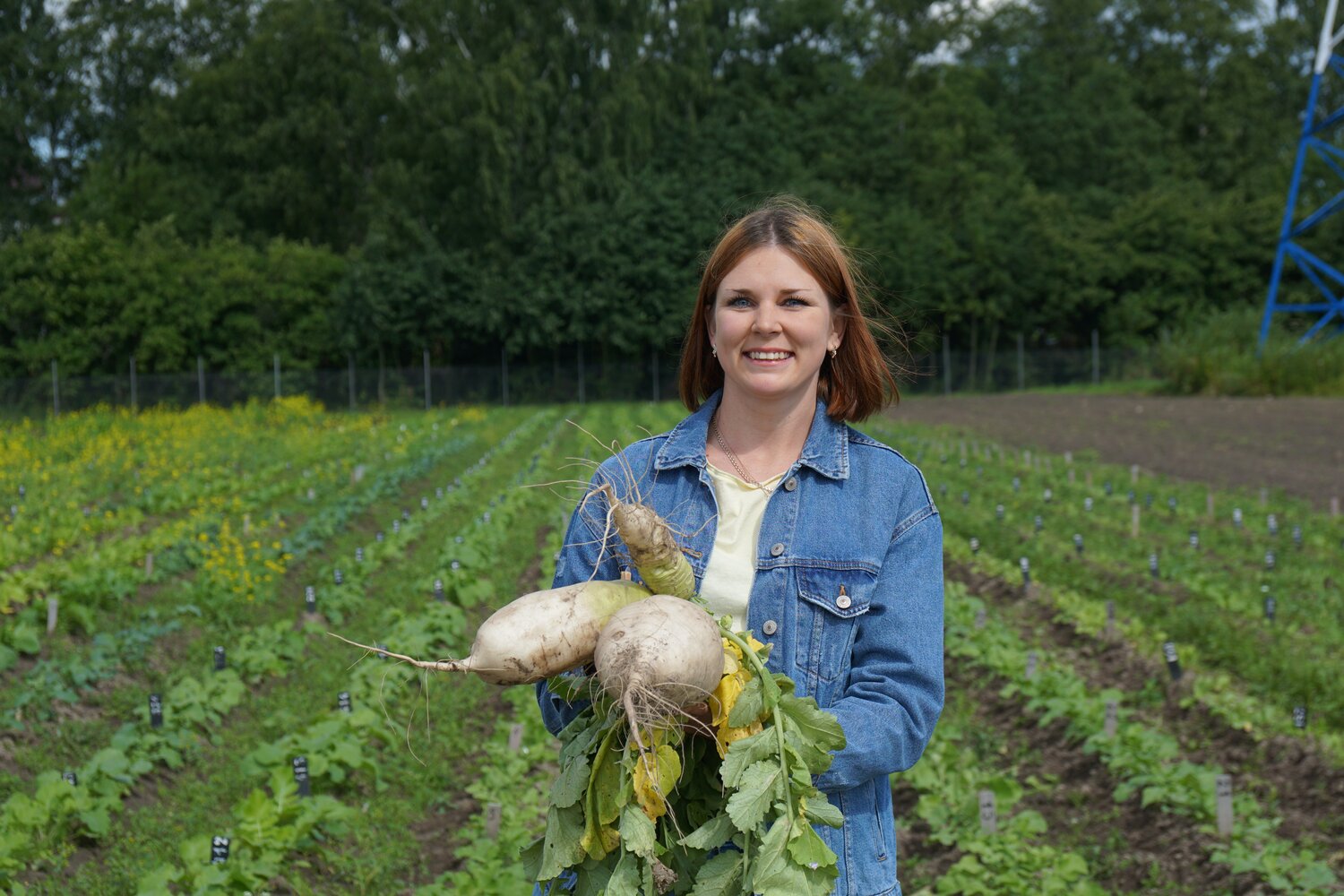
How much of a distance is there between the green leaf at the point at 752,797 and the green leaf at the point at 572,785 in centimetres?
25

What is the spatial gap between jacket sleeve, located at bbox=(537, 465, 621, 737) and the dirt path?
11590 millimetres

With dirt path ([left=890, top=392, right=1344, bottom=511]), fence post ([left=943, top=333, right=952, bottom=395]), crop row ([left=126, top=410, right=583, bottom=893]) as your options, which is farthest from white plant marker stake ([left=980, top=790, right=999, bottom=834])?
fence post ([left=943, top=333, right=952, bottom=395])

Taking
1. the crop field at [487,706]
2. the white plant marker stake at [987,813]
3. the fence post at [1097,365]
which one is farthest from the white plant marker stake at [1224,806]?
the fence post at [1097,365]

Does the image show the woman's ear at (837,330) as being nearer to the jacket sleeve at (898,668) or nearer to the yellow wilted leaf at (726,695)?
the jacket sleeve at (898,668)

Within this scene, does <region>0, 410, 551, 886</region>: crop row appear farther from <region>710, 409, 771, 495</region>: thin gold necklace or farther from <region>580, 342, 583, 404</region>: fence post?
<region>580, 342, 583, 404</region>: fence post

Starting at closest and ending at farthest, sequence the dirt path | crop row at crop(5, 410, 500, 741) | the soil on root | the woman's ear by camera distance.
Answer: the woman's ear < the soil on root < crop row at crop(5, 410, 500, 741) < the dirt path

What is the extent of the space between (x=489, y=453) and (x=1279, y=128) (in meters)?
41.1

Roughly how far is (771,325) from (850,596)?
51cm

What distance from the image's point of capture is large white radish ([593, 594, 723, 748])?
1853 mm

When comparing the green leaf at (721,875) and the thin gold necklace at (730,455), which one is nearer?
the green leaf at (721,875)

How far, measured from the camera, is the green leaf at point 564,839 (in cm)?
195

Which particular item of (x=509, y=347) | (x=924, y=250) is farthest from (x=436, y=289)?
(x=924, y=250)

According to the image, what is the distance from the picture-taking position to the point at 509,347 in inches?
1391

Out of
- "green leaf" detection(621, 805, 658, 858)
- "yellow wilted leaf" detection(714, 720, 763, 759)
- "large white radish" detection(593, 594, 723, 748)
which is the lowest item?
"green leaf" detection(621, 805, 658, 858)
